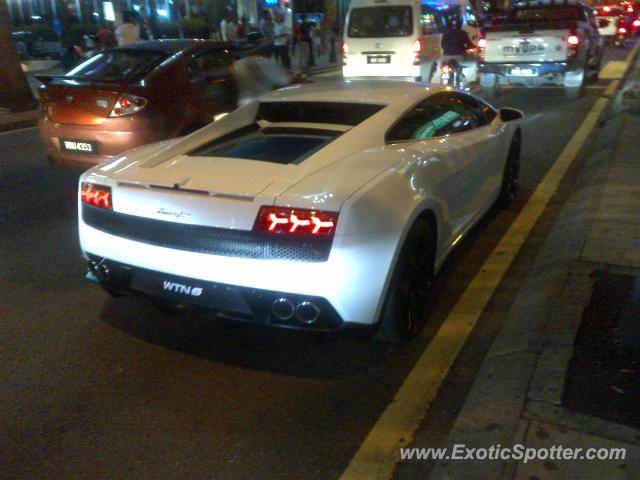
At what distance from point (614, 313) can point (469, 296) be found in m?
1.02

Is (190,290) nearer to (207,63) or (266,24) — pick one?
(207,63)

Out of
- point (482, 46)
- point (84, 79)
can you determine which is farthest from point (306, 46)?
point (84, 79)

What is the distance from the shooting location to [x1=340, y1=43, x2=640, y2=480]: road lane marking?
3066 mm

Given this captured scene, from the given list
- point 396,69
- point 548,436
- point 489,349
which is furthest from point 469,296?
point 396,69

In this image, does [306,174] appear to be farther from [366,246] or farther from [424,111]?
[424,111]

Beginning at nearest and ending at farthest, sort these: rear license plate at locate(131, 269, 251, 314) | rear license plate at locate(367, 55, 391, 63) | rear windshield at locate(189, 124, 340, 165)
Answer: rear license plate at locate(131, 269, 251, 314)
rear windshield at locate(189, 124, 340, 165)
rear license plate at locate(367, 55, 391, 63)

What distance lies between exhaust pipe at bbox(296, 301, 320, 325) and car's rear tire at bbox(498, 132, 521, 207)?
350cm

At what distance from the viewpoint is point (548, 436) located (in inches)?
115

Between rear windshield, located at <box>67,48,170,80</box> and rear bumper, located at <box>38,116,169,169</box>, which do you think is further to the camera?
rear windshield, located at <box>67,48,170,80</box>

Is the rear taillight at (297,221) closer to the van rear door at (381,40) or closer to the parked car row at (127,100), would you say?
the parked car row at (127,100)

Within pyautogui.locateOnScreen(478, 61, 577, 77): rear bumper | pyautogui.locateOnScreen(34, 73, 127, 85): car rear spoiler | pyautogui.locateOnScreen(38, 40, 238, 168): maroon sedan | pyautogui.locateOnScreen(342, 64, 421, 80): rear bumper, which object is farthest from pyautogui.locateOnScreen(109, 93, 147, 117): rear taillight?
pyautogui.locateOnScreen(478, 61, 577, 77): rear bumper

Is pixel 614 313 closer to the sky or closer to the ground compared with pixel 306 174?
closer to the ground

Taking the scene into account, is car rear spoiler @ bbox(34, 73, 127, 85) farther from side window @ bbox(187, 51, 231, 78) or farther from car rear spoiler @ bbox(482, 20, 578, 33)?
car rear spoiler @ bbox(482, 20, 578, 33)

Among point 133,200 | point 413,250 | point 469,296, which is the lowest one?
point 469,296
